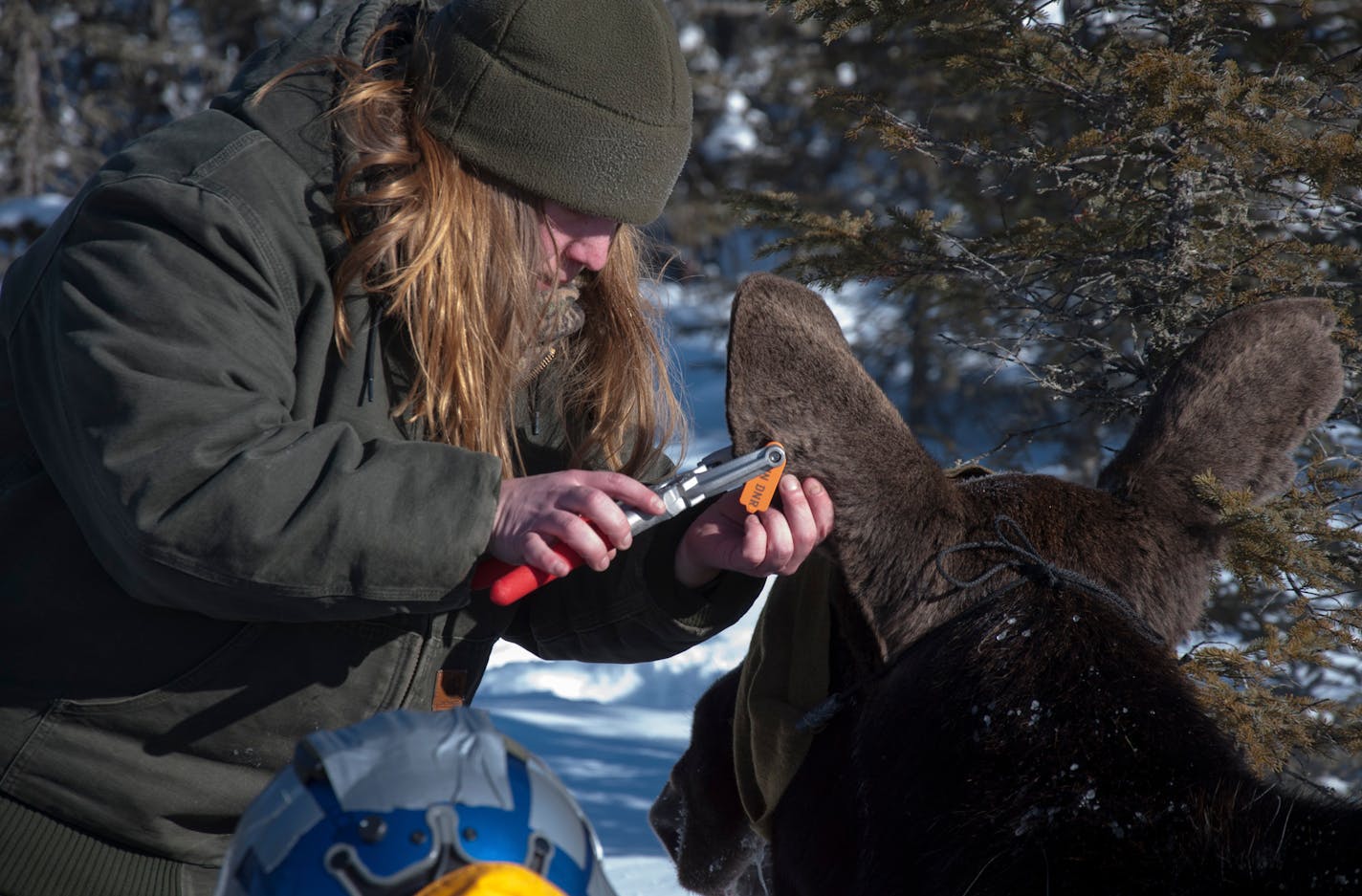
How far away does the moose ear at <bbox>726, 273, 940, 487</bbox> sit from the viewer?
1961 mm

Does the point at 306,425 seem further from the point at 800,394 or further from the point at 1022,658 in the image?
the point at 1022,658

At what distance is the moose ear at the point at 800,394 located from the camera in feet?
6.43

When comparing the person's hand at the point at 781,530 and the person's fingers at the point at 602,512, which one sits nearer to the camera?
the person's fingers at the point at 602,512

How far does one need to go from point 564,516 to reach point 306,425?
44 centimetres

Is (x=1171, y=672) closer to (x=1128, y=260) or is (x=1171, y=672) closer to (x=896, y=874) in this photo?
(x=896, y=874)

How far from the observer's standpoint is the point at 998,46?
3.87 m

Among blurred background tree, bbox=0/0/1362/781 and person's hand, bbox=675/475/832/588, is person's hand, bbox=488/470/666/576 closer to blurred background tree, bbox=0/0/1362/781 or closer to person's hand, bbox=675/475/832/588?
person's hand, bbox=675/475/832/588

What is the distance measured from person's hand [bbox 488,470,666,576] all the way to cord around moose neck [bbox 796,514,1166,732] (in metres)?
0.48

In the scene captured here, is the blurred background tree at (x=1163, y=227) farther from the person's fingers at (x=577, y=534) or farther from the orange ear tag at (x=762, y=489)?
the person's fingers at (x=577, y=534)

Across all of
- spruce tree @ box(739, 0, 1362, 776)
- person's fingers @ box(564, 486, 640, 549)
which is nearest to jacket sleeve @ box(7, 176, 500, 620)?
person's fingers @ box(564, 486, 640, 549)

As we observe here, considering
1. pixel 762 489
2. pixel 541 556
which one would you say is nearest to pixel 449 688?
pixel 541 556

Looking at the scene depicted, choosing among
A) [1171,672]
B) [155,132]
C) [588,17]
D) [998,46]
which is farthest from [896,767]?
[998,46]

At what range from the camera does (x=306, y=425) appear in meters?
1.89

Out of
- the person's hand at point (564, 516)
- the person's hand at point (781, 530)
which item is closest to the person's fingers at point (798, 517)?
the person's hand at point (781, 530)
